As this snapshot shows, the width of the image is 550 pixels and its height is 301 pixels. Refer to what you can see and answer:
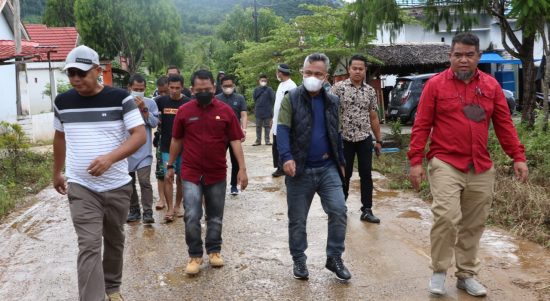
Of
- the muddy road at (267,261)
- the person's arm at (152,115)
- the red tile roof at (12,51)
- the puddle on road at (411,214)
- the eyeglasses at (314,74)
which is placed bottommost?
the muddy road at (267,261)

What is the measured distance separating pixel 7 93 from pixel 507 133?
1798cm

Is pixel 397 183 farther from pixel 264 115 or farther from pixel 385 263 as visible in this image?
pixel 264 115

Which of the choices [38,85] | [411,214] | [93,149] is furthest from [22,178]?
[38,85]

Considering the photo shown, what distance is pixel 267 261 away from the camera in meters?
5.23

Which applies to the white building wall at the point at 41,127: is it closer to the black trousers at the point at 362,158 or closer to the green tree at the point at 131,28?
the black trousers at the point at 362,158

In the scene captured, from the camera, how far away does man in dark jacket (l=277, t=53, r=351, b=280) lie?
4.54 m

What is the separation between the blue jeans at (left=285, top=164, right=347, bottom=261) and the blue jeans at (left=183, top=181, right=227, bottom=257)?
747mm

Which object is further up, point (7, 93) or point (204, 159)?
point (7, 93)

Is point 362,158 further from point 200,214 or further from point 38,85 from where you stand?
point 38,85

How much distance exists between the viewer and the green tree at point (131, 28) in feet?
112

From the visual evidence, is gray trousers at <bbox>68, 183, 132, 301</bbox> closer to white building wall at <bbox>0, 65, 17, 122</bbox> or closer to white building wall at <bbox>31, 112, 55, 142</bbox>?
white building wall at <bbox>31, 112, 55, 142</bbox>

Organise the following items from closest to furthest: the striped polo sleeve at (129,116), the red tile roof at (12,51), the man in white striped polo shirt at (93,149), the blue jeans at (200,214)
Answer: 1. the man in white striped polo shirt at (93,149)
2. the striped polo sleeve at (129,116)
3. the blue jeans at (200,214)
4. the red tile roof at (12,51)

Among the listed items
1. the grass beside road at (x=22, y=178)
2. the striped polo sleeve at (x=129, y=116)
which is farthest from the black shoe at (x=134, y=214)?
the striped polo sleeve at (x=129, y=116)

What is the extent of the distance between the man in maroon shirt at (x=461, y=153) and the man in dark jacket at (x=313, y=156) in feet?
2.24
